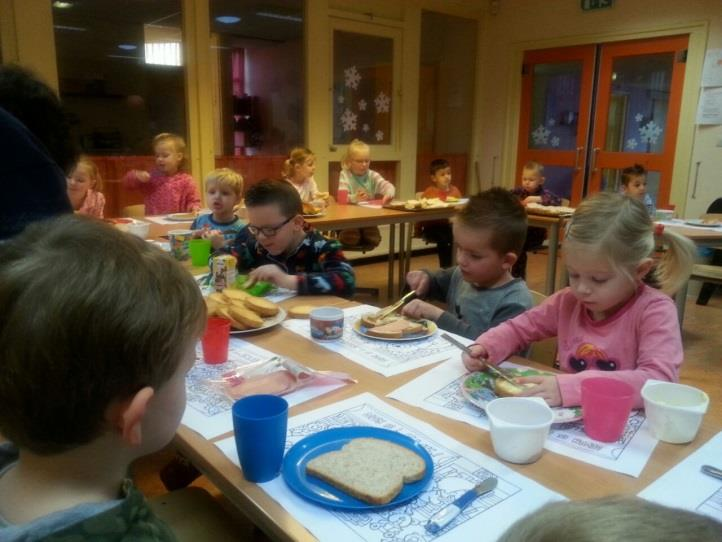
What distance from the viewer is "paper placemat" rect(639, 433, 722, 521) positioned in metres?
0.86

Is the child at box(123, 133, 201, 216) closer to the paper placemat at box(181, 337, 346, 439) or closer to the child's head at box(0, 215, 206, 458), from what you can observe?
the paper placemat at box(181, 337, 346, 439)

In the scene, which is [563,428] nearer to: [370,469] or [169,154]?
[370,469]

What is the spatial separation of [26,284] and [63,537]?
0.91 feet

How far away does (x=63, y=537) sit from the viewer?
632 mm

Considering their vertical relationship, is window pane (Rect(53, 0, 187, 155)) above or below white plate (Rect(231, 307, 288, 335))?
above

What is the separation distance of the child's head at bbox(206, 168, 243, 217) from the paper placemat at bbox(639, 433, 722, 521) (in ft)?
7.91

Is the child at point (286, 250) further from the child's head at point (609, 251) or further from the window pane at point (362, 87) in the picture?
the window pane at point (362, 87)

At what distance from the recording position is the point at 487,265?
5.90ft

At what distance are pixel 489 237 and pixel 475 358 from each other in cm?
56

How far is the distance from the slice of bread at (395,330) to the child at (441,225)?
11.0 feet

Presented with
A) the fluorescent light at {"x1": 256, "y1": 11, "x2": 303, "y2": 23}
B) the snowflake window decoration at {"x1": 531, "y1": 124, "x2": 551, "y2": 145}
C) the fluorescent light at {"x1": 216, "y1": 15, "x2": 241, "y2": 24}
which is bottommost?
the snowflake window decoration at {"x1": 531, "y1": 124, "x2": 551, "y2": 145}

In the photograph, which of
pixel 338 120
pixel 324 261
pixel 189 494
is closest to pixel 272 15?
pixel 338 120

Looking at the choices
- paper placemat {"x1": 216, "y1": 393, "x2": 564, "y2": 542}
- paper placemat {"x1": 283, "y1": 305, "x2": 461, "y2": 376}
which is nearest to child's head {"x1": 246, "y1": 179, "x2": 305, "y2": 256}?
paper placemat {"x1": 283, "y1": 305, "x2": 461, "y2": 376}

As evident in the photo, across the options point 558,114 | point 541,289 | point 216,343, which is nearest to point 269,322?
point 216,343
